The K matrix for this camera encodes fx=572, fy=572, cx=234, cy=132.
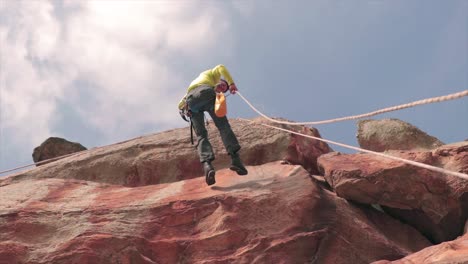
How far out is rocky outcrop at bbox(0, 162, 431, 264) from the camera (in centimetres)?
937

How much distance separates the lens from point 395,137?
14156 mm

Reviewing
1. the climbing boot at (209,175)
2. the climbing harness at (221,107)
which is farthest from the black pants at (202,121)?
the climbing boot at (209,175)

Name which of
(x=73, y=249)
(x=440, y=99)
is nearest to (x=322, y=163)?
(x=73, y=249)

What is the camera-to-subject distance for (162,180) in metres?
13.2

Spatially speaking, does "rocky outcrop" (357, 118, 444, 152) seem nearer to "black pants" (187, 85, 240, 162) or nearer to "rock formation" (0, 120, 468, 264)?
"rock formation" (0, 120, 468, 264)

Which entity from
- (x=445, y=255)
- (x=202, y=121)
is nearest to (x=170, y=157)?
(x=202, y=121)

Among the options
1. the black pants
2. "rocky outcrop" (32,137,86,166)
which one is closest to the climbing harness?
the black pants

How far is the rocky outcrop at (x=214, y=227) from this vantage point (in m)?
9.37

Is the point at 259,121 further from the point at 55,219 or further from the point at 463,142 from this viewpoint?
the point at 55,219

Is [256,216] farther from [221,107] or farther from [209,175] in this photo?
[221,107]

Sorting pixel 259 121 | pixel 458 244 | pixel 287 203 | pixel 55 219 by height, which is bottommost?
pixel 458 244

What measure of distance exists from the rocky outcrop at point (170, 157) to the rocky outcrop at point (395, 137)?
1.37 metres

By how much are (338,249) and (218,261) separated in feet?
6.39

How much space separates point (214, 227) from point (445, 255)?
12.8ft
